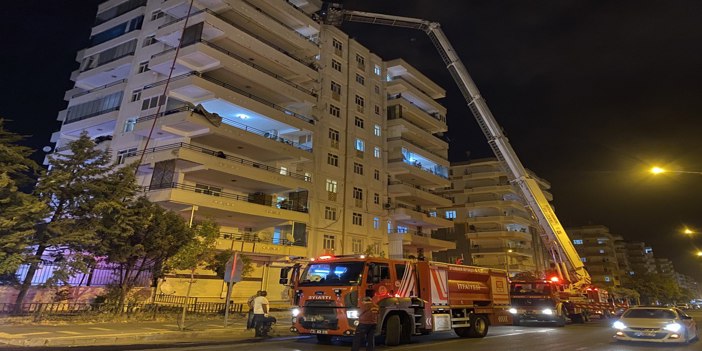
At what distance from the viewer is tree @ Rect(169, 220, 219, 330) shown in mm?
21438

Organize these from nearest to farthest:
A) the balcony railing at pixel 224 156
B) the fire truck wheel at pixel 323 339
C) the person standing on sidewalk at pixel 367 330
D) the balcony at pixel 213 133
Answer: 1. the person standing on sidewalk at pixel 367 330
2. the fire truck wheel at pixel 323 339
3. the balcony at pixel 213 133
4. the balcony railing at pixel 224 156

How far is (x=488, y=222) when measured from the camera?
6775 centimetres

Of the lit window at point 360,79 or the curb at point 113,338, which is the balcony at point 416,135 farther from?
the curb at point 113,338

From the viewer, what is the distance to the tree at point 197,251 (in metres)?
21.4

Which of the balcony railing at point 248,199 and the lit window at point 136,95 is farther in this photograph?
the lit window at point 136,95

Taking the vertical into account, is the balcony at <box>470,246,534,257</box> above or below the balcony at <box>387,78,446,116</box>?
below

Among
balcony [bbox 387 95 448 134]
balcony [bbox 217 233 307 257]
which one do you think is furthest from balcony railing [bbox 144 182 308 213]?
balcony [bbox 387 95 448 134]

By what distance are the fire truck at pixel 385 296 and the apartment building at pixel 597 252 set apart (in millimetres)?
107999

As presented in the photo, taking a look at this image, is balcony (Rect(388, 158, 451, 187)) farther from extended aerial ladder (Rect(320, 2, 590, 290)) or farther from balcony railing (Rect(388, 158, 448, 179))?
extended aerial ladder (Rect(320, 2, 590, 290))

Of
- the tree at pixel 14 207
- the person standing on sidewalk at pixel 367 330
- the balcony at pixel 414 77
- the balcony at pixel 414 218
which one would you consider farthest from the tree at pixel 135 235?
the balcony at pixel 414 77

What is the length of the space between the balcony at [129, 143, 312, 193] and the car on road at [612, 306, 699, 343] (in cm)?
2364

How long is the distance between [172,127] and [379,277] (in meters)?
21.4

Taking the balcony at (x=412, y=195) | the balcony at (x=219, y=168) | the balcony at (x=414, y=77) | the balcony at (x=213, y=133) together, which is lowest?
the balcony at (x=219, y=168)

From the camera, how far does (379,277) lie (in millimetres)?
13938
